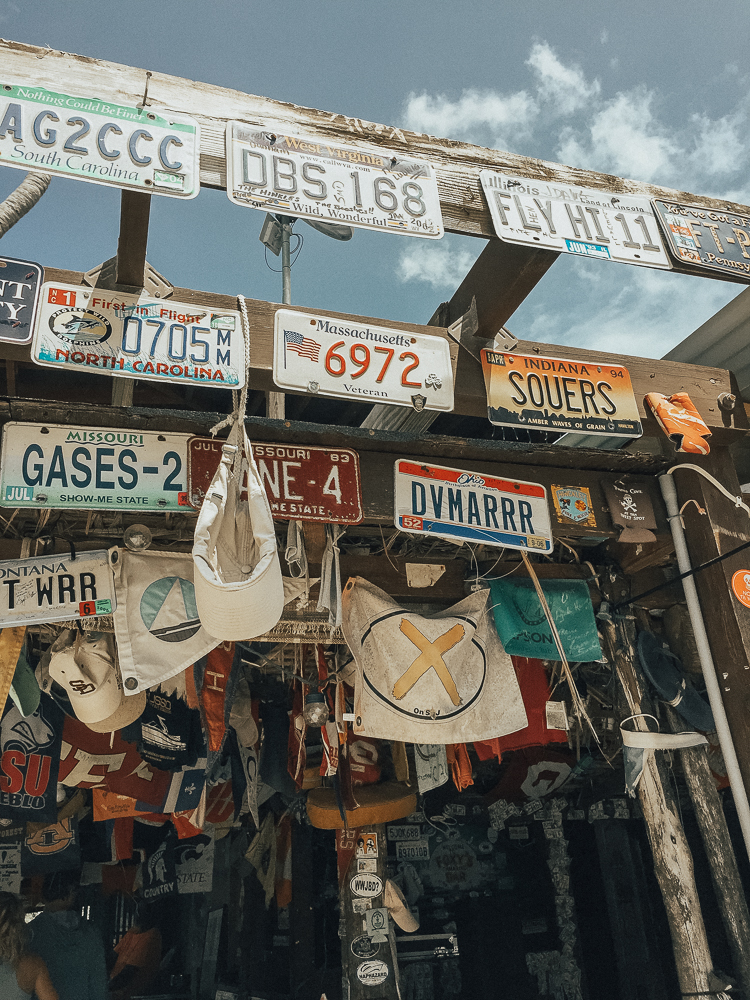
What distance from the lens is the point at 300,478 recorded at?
4242 mm

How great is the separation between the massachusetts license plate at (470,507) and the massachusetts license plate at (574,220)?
1.49 metres

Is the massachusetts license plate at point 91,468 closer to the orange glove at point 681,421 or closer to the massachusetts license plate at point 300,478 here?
the massachusetts license plate at point 300,478

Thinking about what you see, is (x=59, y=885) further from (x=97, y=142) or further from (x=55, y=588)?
(x=97, y=142)

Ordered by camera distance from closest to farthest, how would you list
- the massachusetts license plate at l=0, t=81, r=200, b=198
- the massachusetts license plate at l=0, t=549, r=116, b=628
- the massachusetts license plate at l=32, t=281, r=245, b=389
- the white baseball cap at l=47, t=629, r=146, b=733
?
the massachusetts license plate at l=0, t=81, r=200, b=198 < the massachusetts license plate at l=32, t=281, r=245, b=389 < the massachusetts license plate at l=0, t=549, r=116, b=628 < the white baseball cap at l=47, t=629, r=146, b=733

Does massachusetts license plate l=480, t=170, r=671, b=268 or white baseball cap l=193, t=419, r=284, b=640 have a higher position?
massachusetts license plate l=480, t=170, r=671, b=268

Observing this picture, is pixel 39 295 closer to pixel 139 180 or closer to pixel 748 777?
pixel 139 180

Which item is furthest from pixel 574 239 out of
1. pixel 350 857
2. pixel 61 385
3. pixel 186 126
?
pixel 350 857

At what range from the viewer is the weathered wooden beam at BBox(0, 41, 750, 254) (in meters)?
3.22

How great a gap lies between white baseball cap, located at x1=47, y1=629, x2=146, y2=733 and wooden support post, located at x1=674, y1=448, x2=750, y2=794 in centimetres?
384

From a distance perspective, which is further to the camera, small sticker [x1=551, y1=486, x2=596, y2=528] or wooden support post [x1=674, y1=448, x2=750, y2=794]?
small sticker [x1=551, y1=486, x2=596, y2=528]

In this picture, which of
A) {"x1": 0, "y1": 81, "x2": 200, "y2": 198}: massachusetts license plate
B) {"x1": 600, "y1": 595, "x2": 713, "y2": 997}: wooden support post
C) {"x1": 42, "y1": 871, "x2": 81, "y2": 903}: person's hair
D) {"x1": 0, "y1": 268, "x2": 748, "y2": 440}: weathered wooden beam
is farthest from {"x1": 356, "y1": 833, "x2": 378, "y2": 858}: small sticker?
{"x1": 0, "y1": 81, "x2": 200, "y2": 198}: massachusetts license plate

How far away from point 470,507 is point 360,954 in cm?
403

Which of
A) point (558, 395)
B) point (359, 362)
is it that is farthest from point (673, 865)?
point (359, 362)

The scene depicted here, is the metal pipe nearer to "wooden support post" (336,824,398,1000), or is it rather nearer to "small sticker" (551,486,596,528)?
"small sticker" (551,486,596,528)
